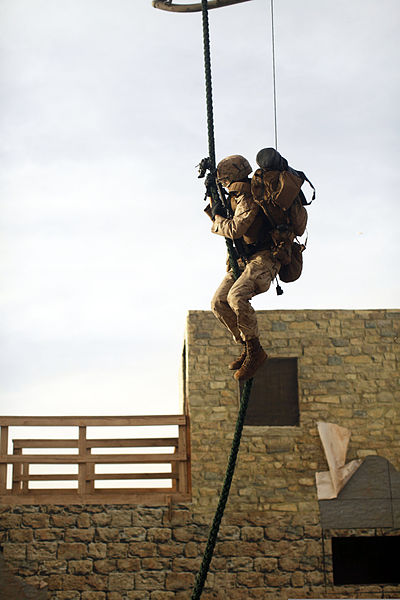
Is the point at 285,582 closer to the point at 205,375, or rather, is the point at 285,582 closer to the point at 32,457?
Answer: the point at 205,375

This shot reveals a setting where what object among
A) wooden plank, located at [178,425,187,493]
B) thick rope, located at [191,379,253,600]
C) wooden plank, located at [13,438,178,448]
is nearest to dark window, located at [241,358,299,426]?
wooden plank, located at [178,425,187,493]

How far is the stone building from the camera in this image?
37.7ft

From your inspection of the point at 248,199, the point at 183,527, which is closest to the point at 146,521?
the point at 183,527

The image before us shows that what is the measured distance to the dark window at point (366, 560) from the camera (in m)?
11.6

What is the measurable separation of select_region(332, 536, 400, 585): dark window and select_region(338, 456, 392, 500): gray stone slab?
62cm

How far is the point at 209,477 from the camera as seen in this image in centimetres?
1172

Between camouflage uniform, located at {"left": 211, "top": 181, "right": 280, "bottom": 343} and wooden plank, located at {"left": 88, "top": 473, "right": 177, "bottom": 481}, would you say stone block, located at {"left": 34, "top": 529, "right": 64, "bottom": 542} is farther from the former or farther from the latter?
camouflage uniform, located at {"left": 211, "top": 181, "right": 280, "bottom": 343}

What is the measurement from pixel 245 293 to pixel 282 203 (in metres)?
0.56

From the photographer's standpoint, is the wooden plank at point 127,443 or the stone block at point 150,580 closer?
the stone block at point 150,580

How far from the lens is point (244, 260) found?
5.19 metres

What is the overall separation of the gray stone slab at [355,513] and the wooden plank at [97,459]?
6.93 ft

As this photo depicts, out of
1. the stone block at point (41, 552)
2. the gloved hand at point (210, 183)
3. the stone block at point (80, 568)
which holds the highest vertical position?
the gloved hand at point (210, 183)

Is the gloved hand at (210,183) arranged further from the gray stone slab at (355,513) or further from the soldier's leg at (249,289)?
the gray stone slab at (355,513)

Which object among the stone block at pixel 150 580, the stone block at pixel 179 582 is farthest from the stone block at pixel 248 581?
the stone block at pixel 150 580
